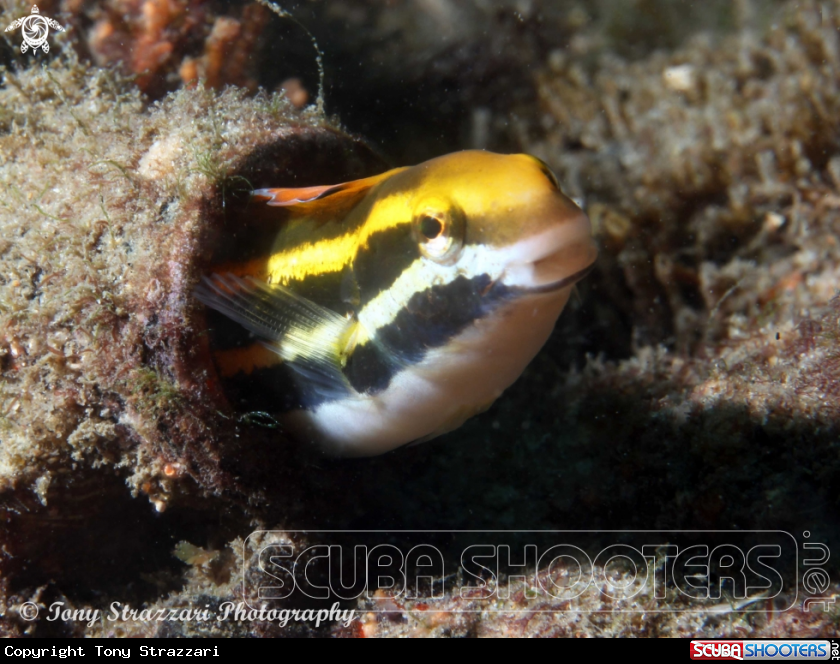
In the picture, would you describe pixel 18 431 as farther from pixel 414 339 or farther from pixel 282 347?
pixel 414 339

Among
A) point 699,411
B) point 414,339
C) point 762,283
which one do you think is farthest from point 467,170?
point 762,283

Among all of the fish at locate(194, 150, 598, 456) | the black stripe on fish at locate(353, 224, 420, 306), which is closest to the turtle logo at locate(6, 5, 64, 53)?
the fish at locate(194, 150, 598, 456)

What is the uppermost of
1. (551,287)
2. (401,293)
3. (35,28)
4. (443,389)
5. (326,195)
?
(35,28)

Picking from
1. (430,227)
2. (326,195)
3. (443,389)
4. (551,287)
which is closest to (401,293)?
(430,227)

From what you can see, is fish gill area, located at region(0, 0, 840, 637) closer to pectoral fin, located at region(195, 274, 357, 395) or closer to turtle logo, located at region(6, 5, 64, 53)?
turtle logo, located at region(6, 5, 64, 53)

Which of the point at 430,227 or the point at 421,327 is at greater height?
the point at 430,227

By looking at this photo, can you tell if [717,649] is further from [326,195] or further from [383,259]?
[326,195]

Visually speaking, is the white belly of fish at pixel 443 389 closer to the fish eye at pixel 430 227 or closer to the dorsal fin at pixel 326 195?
the fish eye at pixel 430 227
